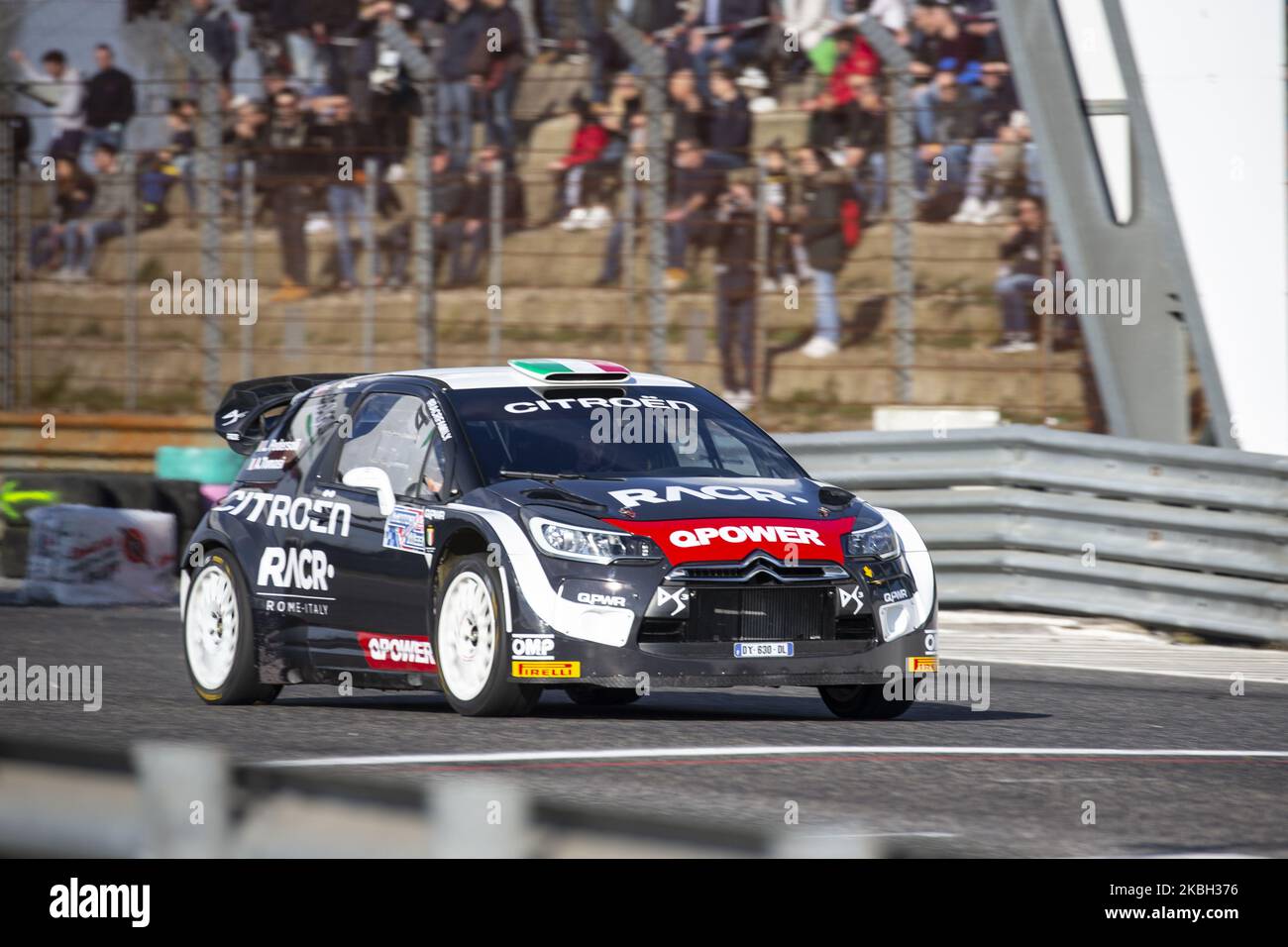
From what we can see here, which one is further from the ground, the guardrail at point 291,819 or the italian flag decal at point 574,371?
the italian flag decal at point 574,371

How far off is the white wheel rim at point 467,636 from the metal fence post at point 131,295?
965cm

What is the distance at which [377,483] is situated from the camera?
8.78 meters

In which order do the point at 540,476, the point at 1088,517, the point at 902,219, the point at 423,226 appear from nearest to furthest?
1. the point at 540,476
2. the point at 1088,517
3. the point at 902,219
4. the point at 423,226

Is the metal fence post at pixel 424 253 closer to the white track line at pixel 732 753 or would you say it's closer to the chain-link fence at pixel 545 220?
the chain-link fence at pixel 545 220

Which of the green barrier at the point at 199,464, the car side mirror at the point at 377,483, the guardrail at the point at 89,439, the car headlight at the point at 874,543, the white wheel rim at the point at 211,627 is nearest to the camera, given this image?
the car headlight at the point at 874,543

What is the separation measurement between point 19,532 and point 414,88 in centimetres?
477

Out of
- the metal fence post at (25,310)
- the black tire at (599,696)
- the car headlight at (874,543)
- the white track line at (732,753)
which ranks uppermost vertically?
the metal fence post at (25,310)

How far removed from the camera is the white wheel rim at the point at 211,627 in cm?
935

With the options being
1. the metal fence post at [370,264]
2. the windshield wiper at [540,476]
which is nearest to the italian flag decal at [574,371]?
the windshield wiper at [540,476]

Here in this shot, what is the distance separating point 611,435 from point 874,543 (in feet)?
3.89

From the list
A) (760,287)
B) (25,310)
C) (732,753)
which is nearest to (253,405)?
(732,753)

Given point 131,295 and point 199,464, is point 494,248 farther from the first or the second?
point 131,295

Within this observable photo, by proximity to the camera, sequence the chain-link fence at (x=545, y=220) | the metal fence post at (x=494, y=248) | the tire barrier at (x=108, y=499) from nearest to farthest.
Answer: the tire barrier at (x=108, y=499)
the chain-link fence at (x=545, y=220)
the metal fence post at (x=494, y=248)

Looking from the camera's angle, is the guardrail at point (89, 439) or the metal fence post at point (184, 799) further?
the guardrail at point (89, 439)
